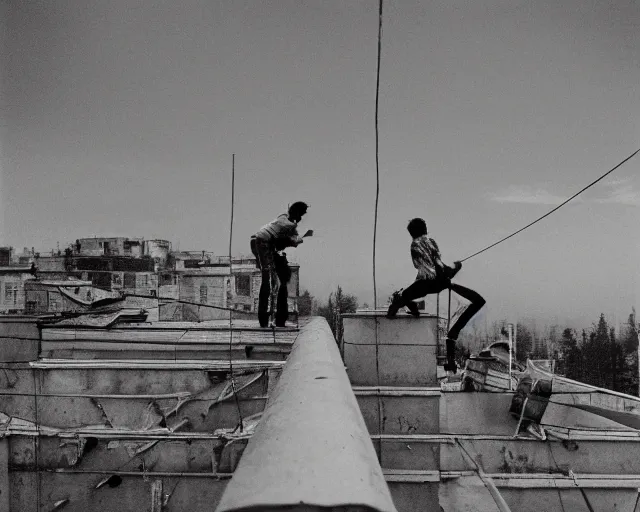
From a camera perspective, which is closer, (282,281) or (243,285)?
(282,281)

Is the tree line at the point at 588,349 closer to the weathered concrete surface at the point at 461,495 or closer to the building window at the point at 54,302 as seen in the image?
the building window at the point at 54,302

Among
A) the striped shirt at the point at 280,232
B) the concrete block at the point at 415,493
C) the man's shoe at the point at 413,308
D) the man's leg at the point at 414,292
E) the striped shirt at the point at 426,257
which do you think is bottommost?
the concrete block at the point at 415,493

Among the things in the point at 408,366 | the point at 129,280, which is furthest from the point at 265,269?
the point at 129,280

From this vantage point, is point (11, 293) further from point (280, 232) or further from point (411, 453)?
point (411, 453)

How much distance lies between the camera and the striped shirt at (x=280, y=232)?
671 centimetres

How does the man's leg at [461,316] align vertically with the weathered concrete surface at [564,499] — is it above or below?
above

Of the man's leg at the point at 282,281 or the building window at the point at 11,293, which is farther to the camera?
the building window at the point at 11,293

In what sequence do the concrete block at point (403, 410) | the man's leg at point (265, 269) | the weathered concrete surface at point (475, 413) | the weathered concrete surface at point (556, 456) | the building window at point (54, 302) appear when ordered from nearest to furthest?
1. the concrete block at point (403, 410)
2. the weathered concrete surface at point (556, 456)
3. the man's leg at point (265, 269)
4. the weathered concrete surface at point (475, 413)
5. the building window at point (54, 302)

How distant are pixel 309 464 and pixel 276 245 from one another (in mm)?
5903

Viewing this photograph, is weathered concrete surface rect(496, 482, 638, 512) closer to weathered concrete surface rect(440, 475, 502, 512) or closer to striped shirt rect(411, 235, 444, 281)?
weathered concrete surface rect(440, 475, 502, 512)

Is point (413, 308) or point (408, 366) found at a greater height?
point (413, 308)

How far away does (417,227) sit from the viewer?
6070mm

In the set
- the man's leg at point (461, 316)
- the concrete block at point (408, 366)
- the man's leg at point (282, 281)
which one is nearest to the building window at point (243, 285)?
the man's leg at point (282, 281)

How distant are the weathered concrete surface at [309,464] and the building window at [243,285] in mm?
29348
